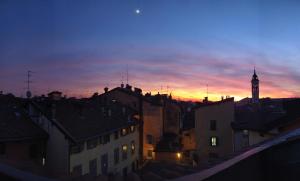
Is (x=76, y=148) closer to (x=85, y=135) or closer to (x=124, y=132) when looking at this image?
(x=85, y=135)

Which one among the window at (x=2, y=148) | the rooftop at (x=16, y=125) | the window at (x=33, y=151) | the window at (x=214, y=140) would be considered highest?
the rooftop at (x=16, y=125)

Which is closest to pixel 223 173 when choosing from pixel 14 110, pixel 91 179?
pixel 91 179

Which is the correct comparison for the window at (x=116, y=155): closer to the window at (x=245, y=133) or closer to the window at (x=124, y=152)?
the window at (x=124, y=152)

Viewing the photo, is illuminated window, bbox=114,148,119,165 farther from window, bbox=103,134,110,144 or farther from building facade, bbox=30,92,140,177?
window, bbox=103,134,110,144

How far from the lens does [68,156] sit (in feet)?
73.4

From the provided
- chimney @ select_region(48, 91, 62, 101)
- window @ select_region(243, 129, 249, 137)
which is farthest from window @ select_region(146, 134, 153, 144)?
chimney @ select_region(48, 91, 62, 101)

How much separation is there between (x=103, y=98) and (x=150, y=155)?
34.2 ft

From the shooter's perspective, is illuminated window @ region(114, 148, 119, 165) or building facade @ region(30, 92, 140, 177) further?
illuminated window @ region(114, 148, 119, 165)

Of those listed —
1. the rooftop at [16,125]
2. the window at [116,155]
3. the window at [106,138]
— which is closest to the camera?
the rooftop at [16,125]

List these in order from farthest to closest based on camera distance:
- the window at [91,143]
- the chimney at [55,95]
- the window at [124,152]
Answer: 1. the window at [124,152]
2. the chimney at [55,95]
3. the window at [91,143]

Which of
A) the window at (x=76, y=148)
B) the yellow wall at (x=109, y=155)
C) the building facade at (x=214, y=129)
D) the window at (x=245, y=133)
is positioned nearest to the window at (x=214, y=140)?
the building facade at (x=214, y=129)

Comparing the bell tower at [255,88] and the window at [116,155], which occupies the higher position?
the bell tower at [255,88]

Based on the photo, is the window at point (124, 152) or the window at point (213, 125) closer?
the window at point (124, 152)

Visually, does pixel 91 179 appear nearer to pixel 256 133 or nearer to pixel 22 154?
pixel 22 154
